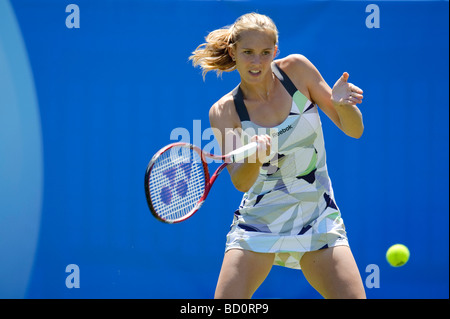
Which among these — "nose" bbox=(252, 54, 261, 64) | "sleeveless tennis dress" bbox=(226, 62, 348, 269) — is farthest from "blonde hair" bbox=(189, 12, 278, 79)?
"sleeveless tennis dress" bbox=(226, 62, 348, 269)

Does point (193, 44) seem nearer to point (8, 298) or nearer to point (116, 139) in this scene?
point (116, 139)

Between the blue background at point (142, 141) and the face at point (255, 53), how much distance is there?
1.61 m

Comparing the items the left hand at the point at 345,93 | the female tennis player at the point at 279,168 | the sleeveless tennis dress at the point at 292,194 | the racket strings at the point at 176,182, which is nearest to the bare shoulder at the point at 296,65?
the female tennis player at the point at 279,168

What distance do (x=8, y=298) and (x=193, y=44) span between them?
223 cm

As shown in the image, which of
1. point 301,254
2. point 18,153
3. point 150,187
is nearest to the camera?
point 150,187

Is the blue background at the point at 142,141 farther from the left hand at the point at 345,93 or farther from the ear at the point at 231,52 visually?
the left hand at the point at 345,93

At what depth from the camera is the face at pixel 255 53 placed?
3.16 m

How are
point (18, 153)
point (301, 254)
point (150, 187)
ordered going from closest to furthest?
1. point (150, 187)
2. point (301, 254)
3. point (18, 153)

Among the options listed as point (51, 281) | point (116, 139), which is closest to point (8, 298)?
point (51, 281)

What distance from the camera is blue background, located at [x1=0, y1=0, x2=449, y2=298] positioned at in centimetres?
475

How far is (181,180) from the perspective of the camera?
11.2 ft

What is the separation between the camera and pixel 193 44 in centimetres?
480

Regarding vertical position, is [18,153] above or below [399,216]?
above

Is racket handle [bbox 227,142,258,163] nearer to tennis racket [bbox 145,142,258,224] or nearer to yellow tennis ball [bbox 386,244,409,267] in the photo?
tennis racket [bbox 145,142,258,224]
